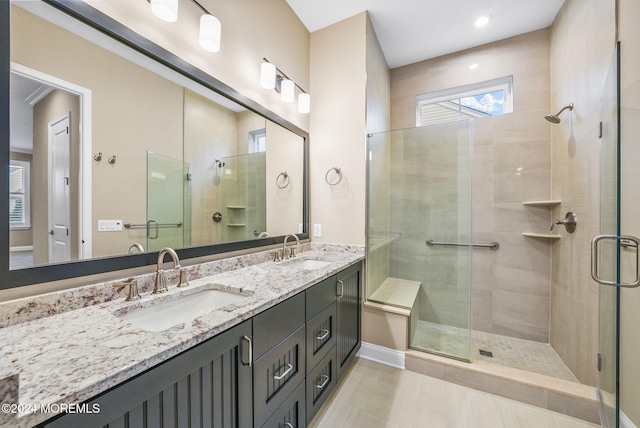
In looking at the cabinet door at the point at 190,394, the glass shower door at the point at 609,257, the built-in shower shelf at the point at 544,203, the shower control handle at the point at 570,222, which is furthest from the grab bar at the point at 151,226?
the built-in shower shelf at the point at 544,203

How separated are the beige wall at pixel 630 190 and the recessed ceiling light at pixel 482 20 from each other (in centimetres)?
106

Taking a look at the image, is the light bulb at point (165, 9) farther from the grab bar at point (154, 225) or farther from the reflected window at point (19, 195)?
the grab bar at point (154, 225)

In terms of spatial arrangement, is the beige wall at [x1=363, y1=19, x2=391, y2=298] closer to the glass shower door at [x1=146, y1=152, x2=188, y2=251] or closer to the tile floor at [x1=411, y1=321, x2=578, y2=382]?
the tile floor at [x1=411, y1=321, x2=578, y2=382]

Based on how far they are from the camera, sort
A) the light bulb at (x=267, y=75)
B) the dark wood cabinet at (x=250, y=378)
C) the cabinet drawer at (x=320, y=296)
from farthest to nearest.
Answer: the light bulb at (x=267, y=75) < the cabinet drawer at (x=320, y=296) < the dark wood cabinet at (x=250, y=378)

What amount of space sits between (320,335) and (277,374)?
16.1 inches

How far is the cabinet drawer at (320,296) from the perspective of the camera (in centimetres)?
128

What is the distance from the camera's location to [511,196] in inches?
95.2

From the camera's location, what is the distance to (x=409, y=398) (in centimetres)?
166

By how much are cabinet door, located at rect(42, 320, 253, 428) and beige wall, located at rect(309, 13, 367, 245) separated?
1463mm

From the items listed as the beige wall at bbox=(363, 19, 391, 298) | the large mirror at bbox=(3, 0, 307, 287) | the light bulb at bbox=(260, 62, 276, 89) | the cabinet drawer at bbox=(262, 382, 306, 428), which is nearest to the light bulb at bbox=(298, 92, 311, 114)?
the light bulb at bbox=(260, 62, 276, 89)

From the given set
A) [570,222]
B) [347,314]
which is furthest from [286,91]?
[570,222]

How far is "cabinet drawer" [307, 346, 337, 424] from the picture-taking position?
131cm

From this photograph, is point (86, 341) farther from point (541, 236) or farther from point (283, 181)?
point (541, 236)

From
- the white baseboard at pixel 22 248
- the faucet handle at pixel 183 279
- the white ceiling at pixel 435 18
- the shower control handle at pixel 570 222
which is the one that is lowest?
the faucet handle at pixel 183 279
